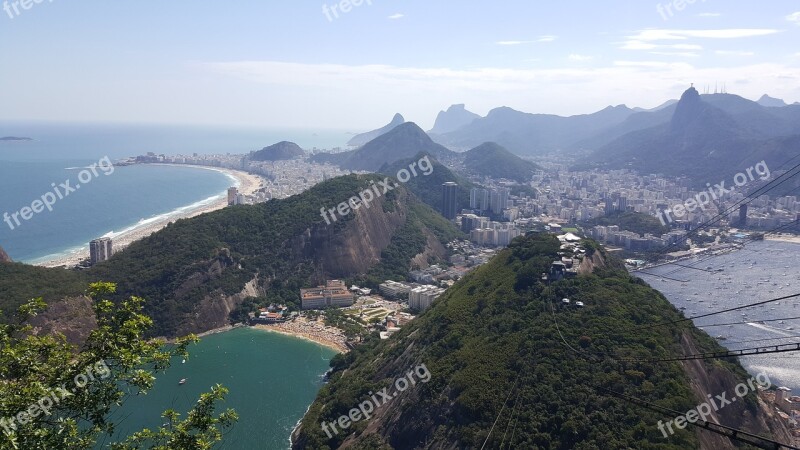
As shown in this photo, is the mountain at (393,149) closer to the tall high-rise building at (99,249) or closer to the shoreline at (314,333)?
the tall high-rise building at (99,249)

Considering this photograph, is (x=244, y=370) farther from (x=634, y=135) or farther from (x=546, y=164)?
(x=634, y=135)

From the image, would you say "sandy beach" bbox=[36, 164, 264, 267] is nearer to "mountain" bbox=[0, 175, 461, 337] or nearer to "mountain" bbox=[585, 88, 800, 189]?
"mountain" bbox=[0, 175, 461, 337]

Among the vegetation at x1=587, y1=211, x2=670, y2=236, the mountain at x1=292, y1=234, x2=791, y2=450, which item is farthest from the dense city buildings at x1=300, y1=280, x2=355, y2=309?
the vegetation at x1=587, y1=211, x2=670, y2=236

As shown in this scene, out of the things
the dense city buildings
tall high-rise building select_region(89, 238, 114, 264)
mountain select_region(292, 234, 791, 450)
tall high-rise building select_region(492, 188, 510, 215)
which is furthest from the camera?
tall high-rise building select_region(492, 188, 510, 215)

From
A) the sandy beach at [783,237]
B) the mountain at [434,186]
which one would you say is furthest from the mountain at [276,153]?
the sandy beach at [783,237]

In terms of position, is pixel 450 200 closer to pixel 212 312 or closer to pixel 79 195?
pixel 212 312
